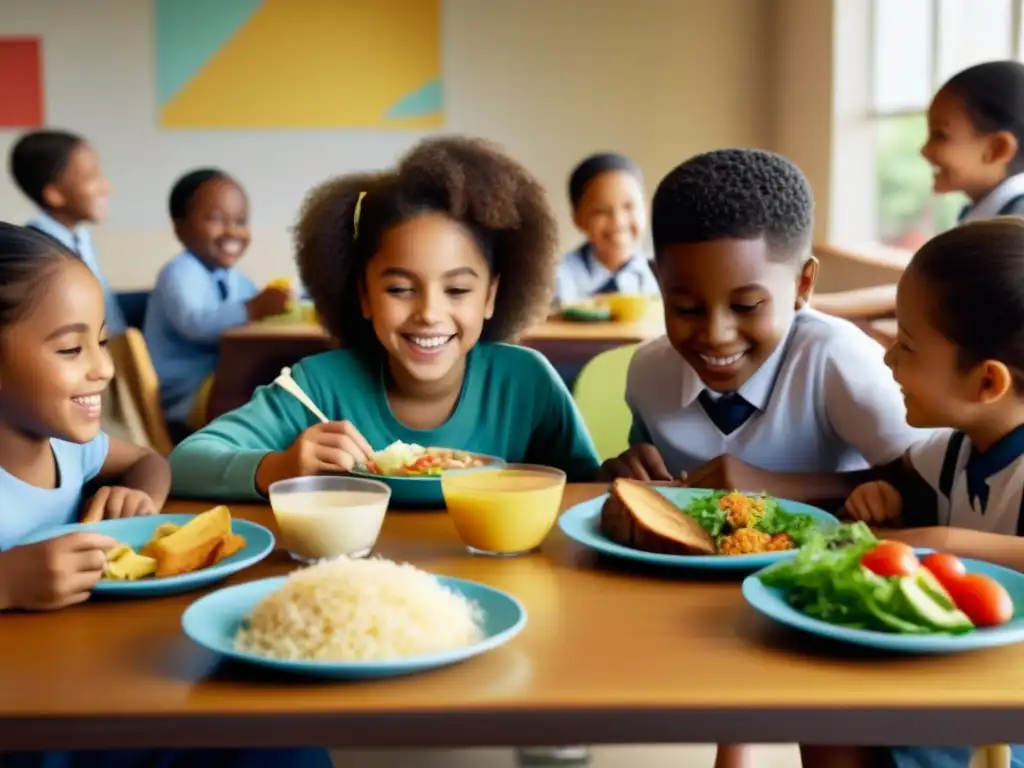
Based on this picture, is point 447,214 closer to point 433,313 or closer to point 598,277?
point 433,313

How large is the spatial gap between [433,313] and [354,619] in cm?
81

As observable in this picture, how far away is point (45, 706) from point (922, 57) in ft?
15.0

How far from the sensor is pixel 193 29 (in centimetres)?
596

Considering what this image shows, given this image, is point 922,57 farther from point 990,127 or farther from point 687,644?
point 687,644

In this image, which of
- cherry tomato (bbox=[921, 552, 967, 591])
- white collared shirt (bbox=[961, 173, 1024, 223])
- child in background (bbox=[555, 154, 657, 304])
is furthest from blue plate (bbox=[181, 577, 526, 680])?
child in background (bbox=[555, 154, 657, 304])

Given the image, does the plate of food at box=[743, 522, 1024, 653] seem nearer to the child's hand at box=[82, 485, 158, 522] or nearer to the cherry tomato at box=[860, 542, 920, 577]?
the cherry tomato at box=[860, 542, 920, 577]

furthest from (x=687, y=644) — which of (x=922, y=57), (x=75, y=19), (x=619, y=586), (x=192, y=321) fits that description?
(x=75, y=19)

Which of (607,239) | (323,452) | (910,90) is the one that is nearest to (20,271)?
(323,452)

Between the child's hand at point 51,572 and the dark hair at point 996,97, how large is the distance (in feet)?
8.37

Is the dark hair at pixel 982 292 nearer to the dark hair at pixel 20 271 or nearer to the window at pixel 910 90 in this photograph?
the dark hair at pixel 20 271

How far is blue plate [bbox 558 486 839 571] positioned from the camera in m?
1.12

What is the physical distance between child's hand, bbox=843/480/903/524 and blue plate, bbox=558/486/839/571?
0.19ft

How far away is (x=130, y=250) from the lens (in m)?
6.13

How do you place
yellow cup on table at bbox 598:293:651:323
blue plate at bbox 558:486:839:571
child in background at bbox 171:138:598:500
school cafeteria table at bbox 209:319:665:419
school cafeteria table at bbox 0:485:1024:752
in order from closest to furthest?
school cafeteria table at bbox 0:485:1024:752 → blue plate at bbox 558:486:839:571 → child in background at bbox 171:138:598:500 → school cafeteria table at bbox 209:319:665:419 → yellow cup on table at bbox 598:293:651:323
